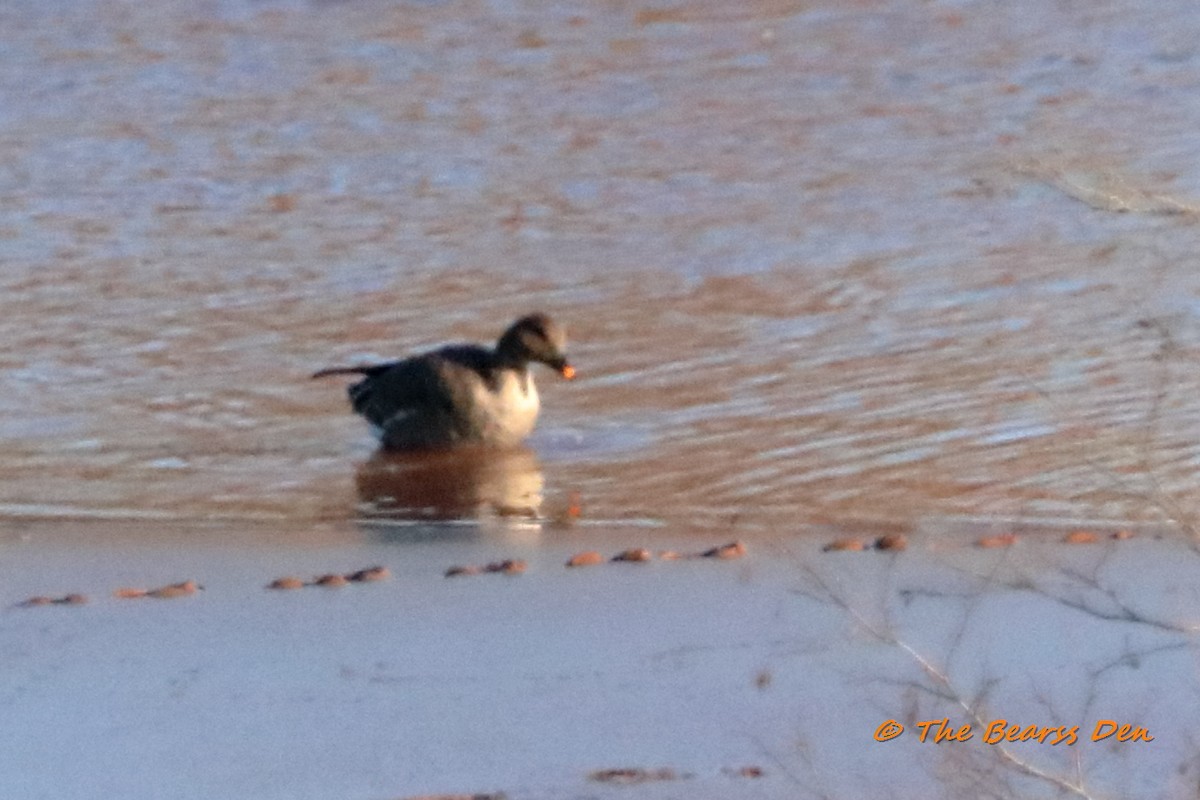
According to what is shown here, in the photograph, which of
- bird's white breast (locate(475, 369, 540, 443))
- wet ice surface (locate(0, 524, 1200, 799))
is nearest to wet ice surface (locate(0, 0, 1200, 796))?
wet ice surface (locate(0, 524, 1200, 799))

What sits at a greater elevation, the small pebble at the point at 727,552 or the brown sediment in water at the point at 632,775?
the brown sediment in water at the point at 632,775

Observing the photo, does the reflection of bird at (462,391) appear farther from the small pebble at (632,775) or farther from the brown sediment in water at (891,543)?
the small pebble at (632,775)

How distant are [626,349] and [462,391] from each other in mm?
957

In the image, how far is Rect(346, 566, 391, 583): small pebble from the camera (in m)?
6.62

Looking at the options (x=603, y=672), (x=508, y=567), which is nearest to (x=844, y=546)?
(x=508, y=567)

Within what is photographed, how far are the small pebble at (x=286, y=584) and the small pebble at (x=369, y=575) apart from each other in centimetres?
14

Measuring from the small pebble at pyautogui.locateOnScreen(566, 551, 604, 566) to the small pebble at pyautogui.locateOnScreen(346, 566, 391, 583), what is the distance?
520 millimetres

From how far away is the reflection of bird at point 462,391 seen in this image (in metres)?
8.68

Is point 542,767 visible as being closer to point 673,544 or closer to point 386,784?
point 386,784

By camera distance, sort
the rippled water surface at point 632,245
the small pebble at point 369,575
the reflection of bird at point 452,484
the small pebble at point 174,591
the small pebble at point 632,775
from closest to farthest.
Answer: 1. the small pebble at point 632,775
2. the small pebble at point 174,591
3. the small pebble at point 369,575
4. the reflection of bird at point 452,484
5. the rippled water surface at point 632,245

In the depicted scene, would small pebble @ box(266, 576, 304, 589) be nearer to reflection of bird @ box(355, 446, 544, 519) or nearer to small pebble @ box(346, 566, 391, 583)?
small pebble @ box(346, 566, 391, 583)

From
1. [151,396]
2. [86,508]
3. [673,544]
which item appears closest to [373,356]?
[151,396]

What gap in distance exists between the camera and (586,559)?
6734 mm

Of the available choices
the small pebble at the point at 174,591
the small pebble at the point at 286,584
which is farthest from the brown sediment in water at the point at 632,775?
the small pebble at the point at 174,591
